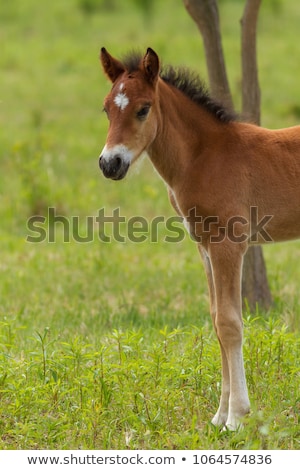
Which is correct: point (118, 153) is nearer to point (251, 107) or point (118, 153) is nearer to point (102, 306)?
point (251, 107)

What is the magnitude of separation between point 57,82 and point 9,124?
3250 millimetres

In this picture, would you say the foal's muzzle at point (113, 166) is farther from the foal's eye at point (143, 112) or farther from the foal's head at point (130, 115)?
the foal's eye at point (143, 112)

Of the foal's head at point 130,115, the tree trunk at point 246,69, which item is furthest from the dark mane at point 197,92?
the tree trunk at point 246,69

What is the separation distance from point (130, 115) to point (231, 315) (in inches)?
53.1

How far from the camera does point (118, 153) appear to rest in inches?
178

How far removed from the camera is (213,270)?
4758 millimetres

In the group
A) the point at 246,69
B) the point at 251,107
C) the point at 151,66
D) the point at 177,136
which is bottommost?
the point at 177,136

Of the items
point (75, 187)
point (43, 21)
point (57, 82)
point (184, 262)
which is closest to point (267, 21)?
point (43, 21)

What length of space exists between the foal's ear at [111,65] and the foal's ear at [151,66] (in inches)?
7.6

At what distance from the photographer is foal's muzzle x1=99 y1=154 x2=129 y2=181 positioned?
447 centimetres

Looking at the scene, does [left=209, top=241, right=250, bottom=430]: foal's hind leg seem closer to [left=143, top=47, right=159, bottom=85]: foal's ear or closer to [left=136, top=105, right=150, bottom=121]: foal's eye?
[left=136, top=105, right=150, bottom=121]: foal's eye

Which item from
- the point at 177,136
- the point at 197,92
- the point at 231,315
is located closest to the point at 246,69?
the point at 197,92

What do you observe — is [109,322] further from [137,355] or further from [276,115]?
[276,115]

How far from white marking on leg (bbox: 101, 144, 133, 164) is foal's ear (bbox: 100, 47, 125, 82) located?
55 centimetres
